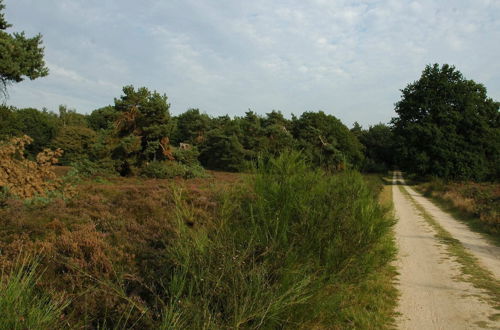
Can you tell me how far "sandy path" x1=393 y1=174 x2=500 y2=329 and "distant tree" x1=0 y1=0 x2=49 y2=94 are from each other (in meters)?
17.1

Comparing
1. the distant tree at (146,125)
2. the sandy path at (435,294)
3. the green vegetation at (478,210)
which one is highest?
the distant tree at (146,125)

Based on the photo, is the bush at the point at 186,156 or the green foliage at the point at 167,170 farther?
the bush at the point at 186,156

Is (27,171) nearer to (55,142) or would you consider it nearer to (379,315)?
(379,315)

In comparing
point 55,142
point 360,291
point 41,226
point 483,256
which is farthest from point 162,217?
point 55,142

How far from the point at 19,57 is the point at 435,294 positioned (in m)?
18.4

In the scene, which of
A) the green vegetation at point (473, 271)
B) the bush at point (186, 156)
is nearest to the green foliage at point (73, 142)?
the bush at point (186, 156)

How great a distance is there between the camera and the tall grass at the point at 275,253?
2.98m

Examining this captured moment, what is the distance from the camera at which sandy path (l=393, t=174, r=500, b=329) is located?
18.2ft

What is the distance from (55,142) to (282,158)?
4979 centimetres

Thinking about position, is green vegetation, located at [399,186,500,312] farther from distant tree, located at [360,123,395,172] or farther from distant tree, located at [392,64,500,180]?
distant tree, located at [360,123,395,172]

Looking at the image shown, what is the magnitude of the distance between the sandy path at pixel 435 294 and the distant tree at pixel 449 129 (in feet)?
111

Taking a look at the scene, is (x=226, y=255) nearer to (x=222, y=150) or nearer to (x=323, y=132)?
(x=222, y=150)

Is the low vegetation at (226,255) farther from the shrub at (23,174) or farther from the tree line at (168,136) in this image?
the shrub at (23,174)

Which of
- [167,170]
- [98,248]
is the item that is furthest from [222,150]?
[98,248]
